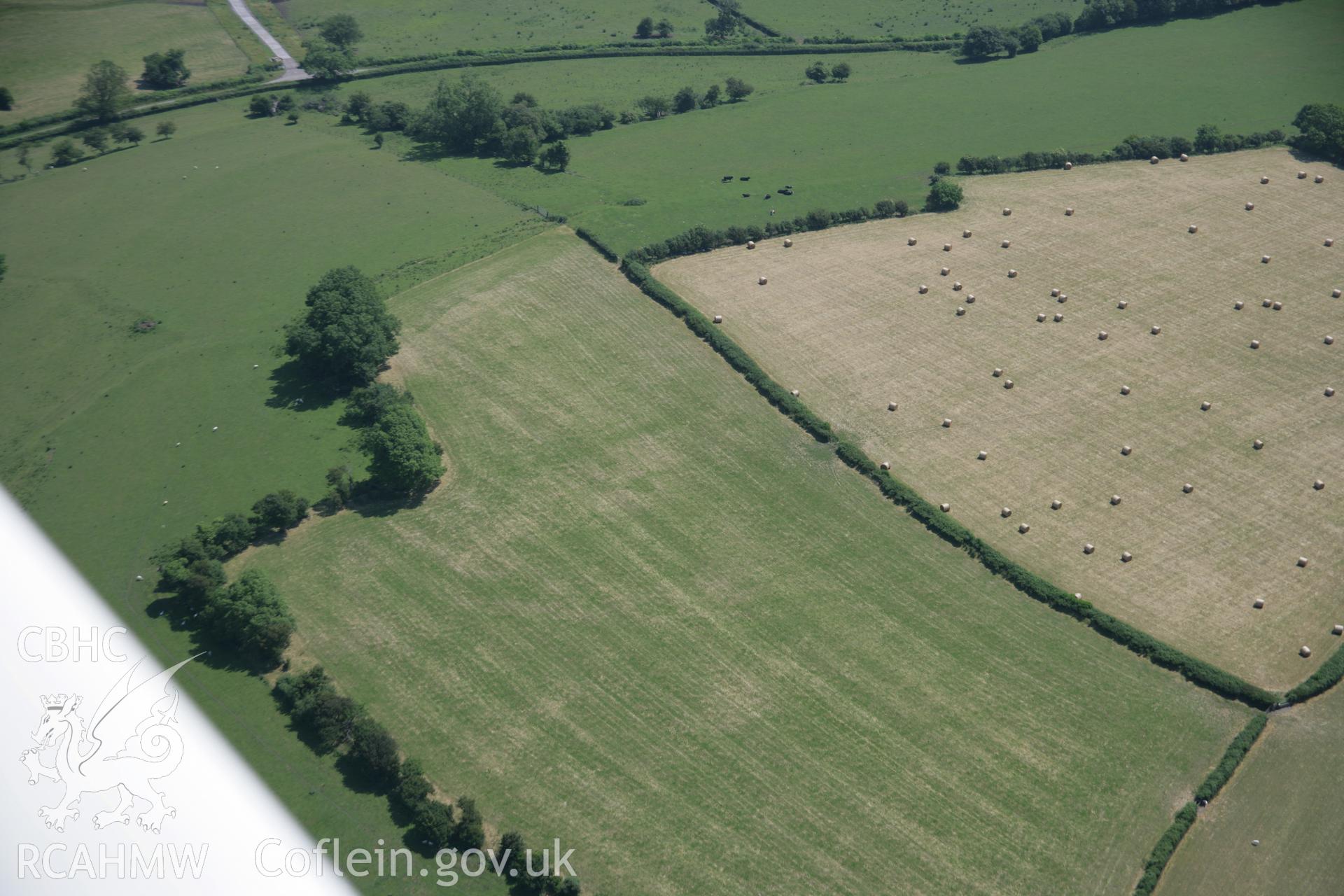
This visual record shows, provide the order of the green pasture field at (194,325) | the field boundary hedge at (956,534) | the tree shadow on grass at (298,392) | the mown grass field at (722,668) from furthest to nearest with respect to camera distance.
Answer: the tree shadow on grass at (298,392) → the green pasture field at (194,325) → the field boundary hedge at (956,534) → the mown grass field at (722,668)

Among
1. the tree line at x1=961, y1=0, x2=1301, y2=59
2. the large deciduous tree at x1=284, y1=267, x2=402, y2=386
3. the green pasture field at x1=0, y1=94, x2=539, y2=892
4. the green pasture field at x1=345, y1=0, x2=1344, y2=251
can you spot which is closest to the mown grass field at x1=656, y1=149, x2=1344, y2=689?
the green pasture field at x1=345, y1=0, x2=1344, y2=251

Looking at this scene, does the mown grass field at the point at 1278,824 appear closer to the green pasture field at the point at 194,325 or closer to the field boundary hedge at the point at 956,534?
the field boundary hedge at the point at 956,534

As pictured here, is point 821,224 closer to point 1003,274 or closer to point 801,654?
point 1003,274

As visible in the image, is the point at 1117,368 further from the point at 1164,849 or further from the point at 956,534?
the point at 1164,849

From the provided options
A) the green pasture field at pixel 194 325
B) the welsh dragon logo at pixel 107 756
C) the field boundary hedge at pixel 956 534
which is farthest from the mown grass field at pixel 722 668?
the welsh dragon logo at pixel 107 756

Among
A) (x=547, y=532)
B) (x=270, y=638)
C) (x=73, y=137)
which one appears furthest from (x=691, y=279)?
(x=73, y=137)

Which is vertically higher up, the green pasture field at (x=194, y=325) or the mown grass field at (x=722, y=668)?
the green pasture field at (x=194, y=325)
